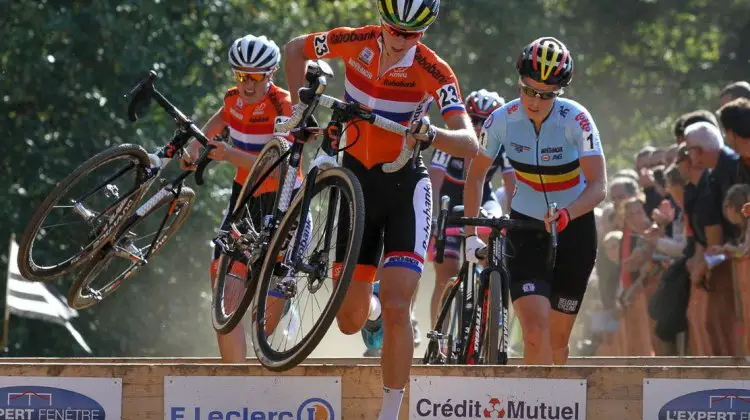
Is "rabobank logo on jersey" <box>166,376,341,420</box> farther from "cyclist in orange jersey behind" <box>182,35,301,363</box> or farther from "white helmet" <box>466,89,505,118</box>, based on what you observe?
"white helmet" <box>466,89,505,118</box>

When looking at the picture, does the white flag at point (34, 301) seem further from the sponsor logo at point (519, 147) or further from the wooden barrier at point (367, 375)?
the sponsor logo at point (519, 147)

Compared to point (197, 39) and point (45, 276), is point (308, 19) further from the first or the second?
point (45, 276)

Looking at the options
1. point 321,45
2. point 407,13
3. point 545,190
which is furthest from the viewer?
point 545,190

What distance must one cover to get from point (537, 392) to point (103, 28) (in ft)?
38.7

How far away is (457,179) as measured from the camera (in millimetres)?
12906

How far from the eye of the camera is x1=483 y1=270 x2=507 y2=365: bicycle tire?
9508 mm

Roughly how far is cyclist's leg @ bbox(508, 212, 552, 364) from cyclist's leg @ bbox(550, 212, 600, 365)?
13cm

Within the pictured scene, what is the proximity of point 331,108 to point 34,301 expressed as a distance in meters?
9.86

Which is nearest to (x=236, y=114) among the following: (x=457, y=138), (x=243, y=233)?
(x=243, y=233)

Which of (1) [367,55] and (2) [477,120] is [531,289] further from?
(2) [477,120]

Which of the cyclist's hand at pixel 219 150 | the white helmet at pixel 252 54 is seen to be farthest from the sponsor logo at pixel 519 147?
the cyclist's hand at pixel 219 150

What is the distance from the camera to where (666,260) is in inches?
542

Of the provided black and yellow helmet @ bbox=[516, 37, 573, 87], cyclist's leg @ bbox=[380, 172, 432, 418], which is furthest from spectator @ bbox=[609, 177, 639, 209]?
cyclist's leg @ bbox=[380, 172, 432, 418]

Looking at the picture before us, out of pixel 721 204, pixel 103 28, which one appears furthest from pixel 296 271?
pixel 103 28
